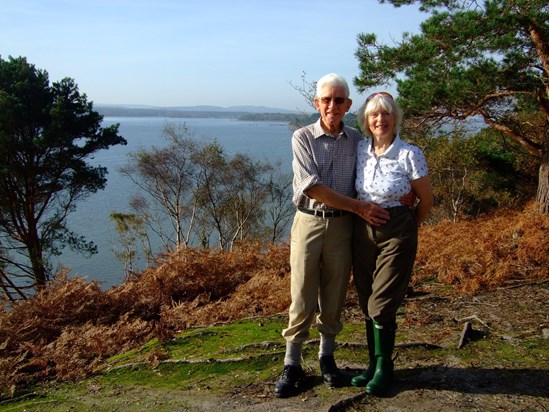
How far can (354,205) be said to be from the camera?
312 cm

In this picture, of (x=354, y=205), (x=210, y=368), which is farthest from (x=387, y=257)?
(x=210, y=368)

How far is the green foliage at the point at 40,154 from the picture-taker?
18.0 meters

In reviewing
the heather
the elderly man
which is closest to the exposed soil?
the elderly man

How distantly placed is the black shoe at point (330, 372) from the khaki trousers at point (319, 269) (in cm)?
20

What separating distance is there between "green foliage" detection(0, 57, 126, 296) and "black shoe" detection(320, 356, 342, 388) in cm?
1610

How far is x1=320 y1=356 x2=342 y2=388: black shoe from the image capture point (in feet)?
11.3

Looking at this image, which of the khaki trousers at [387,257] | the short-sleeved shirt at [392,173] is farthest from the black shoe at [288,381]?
the short-sleeved shirt at [392,173]

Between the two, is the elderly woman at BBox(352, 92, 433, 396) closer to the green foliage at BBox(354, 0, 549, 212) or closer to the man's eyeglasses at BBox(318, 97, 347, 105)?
the man's eyeglasses at BBox(318, 97, 347, 105)

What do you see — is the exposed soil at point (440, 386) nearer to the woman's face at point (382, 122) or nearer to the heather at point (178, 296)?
the heather at point (178, 296)

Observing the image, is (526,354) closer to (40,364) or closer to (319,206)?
(319,206)

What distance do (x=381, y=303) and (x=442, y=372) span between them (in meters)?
0.82

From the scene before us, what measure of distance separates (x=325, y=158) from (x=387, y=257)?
728mm

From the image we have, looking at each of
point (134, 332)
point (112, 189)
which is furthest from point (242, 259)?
point (112, 189)

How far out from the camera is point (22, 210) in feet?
Result: 62.4
